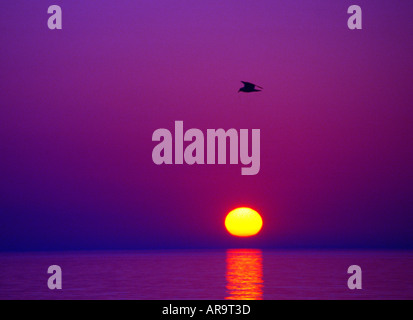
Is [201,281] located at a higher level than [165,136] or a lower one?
lower

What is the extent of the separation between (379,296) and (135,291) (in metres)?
7.48

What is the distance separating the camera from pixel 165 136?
83.3 ft

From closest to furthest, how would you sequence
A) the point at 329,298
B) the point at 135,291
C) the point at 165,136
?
the point at 329,298 < the point at 135,291 < the point at 165,136

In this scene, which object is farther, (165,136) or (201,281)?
(201,281)
